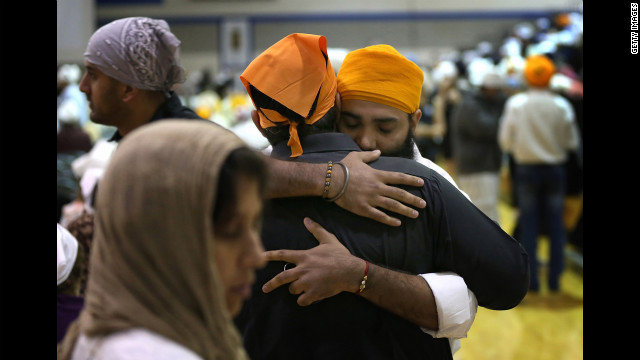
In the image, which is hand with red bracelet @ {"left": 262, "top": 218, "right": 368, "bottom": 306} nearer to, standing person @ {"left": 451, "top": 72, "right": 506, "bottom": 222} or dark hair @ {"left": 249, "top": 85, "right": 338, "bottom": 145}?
dark hair @ {"left": 249, "top": 85, "right": 338, "bottom": 145}

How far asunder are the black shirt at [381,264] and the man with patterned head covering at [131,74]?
0.88 m

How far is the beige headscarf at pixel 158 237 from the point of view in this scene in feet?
2.77

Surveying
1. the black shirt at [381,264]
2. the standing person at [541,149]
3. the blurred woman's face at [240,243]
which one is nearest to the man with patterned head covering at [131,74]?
the black shirt at [381,264]

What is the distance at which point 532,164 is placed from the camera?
5.58m

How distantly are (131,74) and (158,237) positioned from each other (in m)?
1.49

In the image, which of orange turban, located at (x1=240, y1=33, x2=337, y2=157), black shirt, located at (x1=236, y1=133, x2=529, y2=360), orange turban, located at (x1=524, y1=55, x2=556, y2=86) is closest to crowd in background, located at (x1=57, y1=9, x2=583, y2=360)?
orange turban, located at (x1=524, y1=55, x2=556, y2=86)

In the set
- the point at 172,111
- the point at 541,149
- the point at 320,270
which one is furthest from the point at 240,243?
the point at 541,149

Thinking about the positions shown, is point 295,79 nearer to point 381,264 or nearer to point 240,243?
point 381,264

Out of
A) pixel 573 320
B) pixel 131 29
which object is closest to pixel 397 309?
pixel 131 29

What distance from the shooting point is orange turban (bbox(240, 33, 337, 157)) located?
1548 mm

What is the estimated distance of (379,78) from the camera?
174 centimetres

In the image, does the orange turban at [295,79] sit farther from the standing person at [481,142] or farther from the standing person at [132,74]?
the standing person at [481,142]

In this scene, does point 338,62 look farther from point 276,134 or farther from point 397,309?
point 397,309
